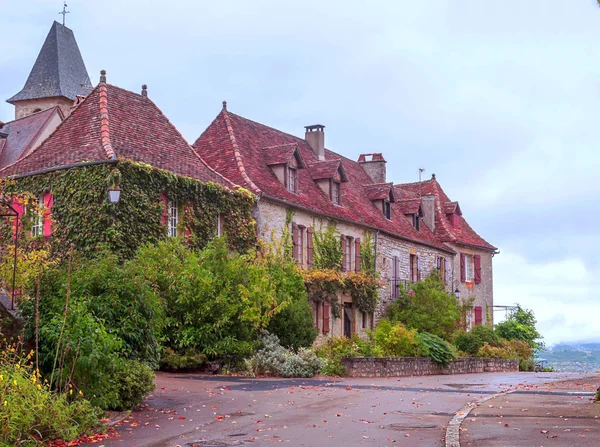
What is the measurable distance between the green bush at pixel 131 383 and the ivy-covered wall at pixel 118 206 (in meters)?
9.87

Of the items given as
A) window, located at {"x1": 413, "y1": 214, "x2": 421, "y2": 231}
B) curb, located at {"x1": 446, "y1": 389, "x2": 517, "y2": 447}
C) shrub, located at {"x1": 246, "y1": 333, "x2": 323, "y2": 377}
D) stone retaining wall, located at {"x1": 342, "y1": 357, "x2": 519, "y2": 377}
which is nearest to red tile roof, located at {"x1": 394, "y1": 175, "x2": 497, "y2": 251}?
window, located at {"x1": 413, "y1": 214, "x2": 421, "y2": 231}

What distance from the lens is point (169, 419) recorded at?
40.2 ft

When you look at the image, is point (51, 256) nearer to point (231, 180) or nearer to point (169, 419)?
point (231, 180)

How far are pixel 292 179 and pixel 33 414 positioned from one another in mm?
22612

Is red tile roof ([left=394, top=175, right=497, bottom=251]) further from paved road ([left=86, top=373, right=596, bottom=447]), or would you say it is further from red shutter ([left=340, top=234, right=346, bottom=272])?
paved road ([left=86, top=373, right=596, bottom=447])

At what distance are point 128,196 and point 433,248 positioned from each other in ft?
71.1

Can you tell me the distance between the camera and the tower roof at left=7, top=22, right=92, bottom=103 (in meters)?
57.3

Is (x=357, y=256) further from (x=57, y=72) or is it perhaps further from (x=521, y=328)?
(x=57, y=72)

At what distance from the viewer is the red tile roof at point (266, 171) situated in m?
29.5

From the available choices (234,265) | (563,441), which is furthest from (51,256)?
(563,441)

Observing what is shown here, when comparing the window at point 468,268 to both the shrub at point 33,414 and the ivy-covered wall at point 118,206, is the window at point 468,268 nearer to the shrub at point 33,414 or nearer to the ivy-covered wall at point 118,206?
the ivy-covered wall at point 118,206

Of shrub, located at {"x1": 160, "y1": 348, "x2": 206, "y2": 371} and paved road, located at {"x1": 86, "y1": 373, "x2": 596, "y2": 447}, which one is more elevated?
shrub, located at {"x1": 160, "y1": 348, "x2": 206, "y2": 371}

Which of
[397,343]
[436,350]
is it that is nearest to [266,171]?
[397,343]

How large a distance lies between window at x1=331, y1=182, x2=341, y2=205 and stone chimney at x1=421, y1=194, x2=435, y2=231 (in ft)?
35.8
